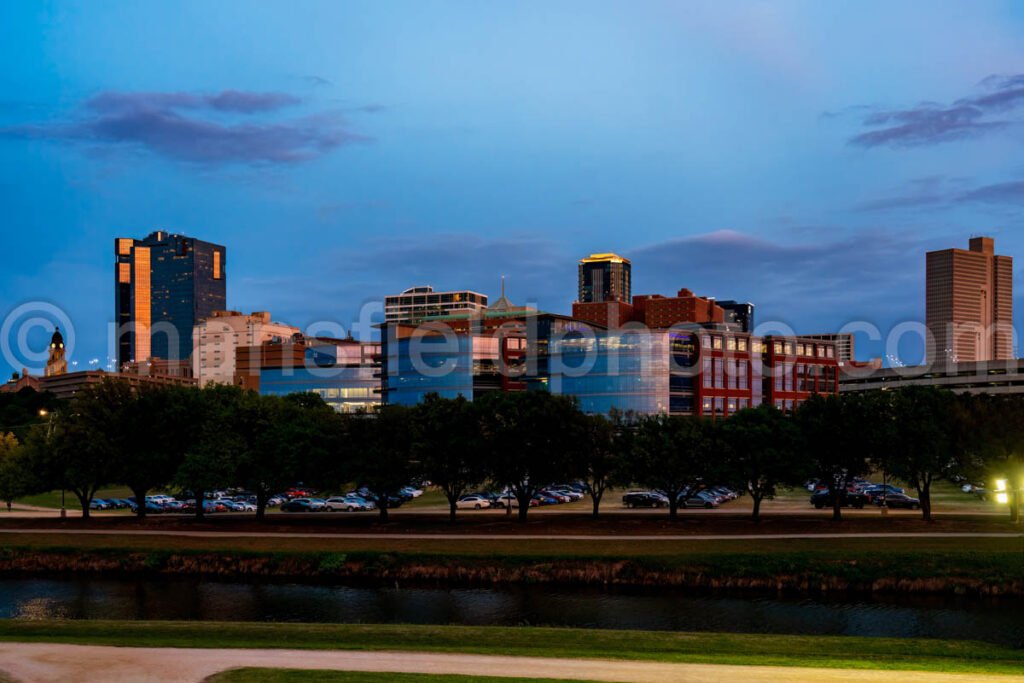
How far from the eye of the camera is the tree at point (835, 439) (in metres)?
77.2

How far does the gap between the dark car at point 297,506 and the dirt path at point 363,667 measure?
65372mm

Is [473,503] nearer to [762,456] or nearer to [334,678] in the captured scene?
[762,456]

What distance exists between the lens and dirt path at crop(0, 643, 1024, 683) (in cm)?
2788

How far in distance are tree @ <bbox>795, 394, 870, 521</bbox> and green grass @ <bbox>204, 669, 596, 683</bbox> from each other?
55.4 metres

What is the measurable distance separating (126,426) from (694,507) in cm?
5605

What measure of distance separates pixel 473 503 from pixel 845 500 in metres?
37.9

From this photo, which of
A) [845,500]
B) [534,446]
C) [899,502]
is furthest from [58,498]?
[899,502]

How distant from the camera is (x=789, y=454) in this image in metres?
75.2

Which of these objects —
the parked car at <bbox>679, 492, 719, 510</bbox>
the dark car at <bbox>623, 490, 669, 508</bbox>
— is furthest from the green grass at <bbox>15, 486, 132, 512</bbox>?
the parked car at <bbox>679, 492, 719, 510</bbox>

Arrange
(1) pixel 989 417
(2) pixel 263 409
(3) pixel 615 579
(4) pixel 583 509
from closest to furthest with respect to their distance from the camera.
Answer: (3) pixel 615 579, (1) pixel 989 417, (2) pixel 263 409, (4) pixel 583 509

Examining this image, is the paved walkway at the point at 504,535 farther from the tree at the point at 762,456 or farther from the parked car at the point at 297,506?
the parked car at the point at 297,506

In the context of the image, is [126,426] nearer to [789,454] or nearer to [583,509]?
[583,509]

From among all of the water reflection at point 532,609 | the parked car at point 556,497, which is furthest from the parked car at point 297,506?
the water reflection at point 532,609

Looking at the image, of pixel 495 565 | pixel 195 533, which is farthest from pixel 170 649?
pixel 195 533
